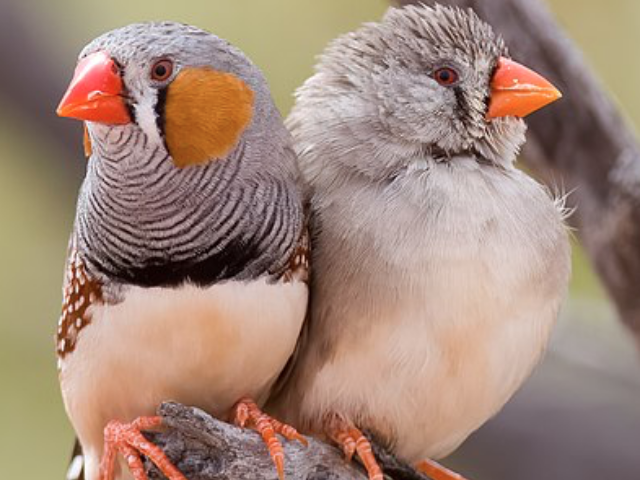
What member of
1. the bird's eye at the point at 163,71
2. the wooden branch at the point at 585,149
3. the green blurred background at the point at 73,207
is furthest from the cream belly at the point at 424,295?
the green blurred background at the point at 73,207

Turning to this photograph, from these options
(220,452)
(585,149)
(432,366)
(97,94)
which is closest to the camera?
(97,94)

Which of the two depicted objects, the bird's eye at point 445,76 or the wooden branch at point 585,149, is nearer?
the bird's eye at point 445,76

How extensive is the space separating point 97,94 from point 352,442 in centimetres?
62

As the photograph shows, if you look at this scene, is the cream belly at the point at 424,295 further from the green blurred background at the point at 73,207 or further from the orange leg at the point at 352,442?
the green blurred background at the point at 73,207

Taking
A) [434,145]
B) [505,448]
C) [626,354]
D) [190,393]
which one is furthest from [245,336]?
[626,354]

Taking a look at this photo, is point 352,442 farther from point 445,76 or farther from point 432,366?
point 445,76

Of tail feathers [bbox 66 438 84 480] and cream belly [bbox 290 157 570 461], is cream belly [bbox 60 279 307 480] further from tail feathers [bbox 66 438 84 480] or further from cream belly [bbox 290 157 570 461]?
tail feathers [bbox 66 438 84 480]

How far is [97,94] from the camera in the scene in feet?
5.62

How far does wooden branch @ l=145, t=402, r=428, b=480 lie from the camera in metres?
1.79

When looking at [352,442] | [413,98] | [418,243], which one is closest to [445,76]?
[413,98]

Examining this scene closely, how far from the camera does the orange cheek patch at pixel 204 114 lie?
1771 millimetres

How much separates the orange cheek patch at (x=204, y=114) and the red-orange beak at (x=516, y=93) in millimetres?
Answer: 388

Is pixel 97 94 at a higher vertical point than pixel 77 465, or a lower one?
higher

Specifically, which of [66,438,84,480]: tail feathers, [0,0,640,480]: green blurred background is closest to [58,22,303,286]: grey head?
[66,438,84,480]: tail feathers
